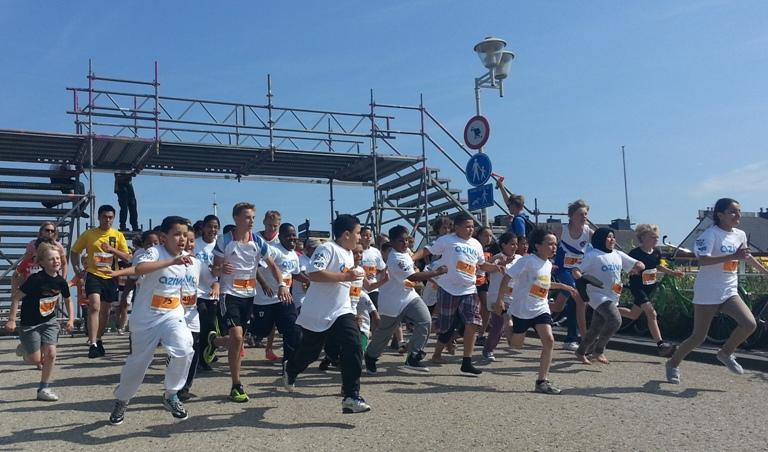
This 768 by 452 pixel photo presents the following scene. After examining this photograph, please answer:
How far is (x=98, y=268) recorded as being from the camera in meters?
9.57

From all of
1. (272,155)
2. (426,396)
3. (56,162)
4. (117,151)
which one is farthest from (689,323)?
(56,162)

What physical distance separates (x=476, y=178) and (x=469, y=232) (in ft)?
14.5

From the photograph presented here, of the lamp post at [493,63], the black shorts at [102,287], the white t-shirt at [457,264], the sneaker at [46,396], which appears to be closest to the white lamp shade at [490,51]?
the lamp post at [493,63]

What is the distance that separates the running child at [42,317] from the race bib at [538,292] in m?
4.58

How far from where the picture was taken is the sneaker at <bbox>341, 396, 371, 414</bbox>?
567cm

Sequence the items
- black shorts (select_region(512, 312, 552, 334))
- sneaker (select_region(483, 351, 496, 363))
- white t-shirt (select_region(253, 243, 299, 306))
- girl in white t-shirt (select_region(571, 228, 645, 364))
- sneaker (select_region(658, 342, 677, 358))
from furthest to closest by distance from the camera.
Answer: sneaker (select_region(483, 351, 496, 363)), sneaker (select_region(658, 342, 677, 358)), white t-shirt (select_region(253, 243, 299, 306)), girl in white t-shirt (select_region(571, 228, 645, 364)), black shorts (select_region(512, 312, 552, 334))

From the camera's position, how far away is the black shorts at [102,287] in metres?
9.52

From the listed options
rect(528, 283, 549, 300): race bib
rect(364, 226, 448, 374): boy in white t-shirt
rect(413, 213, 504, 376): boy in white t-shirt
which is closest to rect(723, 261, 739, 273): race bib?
rect(528, 283, 549, 300): race bib

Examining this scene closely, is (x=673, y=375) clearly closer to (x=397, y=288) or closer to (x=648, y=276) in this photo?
(x=648, y=276)

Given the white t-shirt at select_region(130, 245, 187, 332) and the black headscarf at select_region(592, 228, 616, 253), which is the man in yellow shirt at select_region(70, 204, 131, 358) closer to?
the white t-shirt at select_region(130, 245, 187, 332)

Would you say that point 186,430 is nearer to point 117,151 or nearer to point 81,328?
point 81,328

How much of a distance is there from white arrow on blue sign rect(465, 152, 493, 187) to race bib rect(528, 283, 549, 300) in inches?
196

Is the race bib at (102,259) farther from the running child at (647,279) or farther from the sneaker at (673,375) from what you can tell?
the sneaker at (673,375)

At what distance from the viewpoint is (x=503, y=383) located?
729 cm
